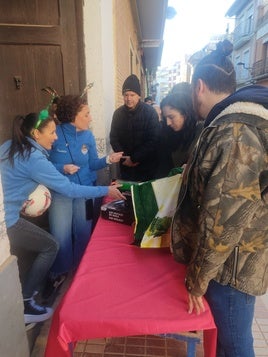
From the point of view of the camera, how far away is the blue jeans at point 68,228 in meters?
2.49

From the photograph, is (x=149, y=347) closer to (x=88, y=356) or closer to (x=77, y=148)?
(x=88, y=356)

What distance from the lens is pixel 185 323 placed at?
1157mm

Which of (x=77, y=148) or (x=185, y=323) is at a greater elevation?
(x=77, y=148)

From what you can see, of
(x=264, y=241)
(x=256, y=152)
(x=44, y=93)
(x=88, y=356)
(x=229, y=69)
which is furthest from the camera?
(x=44, y=93)

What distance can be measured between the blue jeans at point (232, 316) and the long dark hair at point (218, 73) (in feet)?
2.75

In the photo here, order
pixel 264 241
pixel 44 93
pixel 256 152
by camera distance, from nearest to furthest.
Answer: pixel 256 152 < pixel 264 241 < pixel 44 93

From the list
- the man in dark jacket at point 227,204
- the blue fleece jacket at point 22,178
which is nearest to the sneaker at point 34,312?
the blue fleece jacket at point 22,178

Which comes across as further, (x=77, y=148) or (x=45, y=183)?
(x=77, y=148)

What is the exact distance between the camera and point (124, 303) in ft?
4.04

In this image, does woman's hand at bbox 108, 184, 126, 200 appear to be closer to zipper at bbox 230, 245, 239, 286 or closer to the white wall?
zipper at bbox 230, 245, 239, 286

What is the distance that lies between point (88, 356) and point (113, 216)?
0.94 meters

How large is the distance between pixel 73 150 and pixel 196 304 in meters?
1.73

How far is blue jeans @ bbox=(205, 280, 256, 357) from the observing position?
1.21m

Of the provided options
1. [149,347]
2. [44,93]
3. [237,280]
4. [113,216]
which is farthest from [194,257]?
[44,93]
